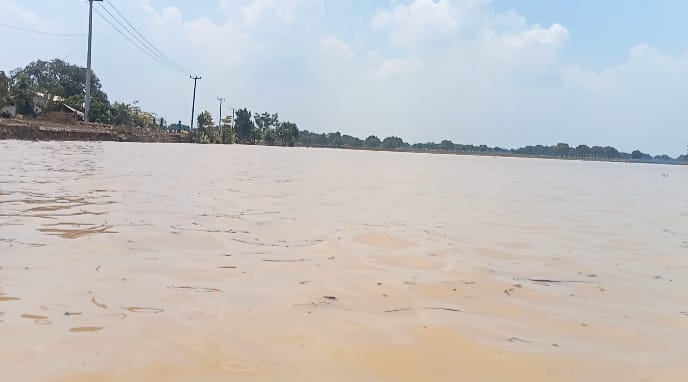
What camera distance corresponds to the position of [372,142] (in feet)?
398

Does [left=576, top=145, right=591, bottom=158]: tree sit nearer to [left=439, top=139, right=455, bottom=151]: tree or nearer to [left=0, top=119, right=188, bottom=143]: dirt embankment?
→ [left=439, top=139, right=455, bottom=151]: tree

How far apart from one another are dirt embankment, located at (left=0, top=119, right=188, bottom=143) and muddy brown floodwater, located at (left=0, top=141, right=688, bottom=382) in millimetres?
20743

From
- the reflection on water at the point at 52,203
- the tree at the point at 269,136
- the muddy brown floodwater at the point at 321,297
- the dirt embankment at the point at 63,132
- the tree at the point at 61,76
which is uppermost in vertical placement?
the tree at the point at 61,76

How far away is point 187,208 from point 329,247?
2.30m

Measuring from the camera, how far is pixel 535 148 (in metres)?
124

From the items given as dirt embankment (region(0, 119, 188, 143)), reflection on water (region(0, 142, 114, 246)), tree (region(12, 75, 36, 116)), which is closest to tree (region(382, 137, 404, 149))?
dirt embankment (region(0, 119, 188, 143))

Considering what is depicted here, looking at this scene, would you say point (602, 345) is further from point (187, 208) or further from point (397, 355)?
point (187, 208)

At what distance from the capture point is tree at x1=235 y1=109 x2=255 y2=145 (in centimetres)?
7494

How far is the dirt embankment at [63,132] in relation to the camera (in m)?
23.0

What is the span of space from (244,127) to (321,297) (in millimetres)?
74326

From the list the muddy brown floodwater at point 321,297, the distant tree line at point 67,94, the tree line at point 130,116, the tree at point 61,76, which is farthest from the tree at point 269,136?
the muddy brown floodwater at point 321,297

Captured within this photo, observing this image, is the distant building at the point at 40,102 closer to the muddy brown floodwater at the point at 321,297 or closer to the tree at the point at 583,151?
the muddy brown floodwater at the point at 321,297

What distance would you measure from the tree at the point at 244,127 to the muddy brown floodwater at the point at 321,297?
7056 centimetres

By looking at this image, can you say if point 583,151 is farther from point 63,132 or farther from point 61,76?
point 63,132
